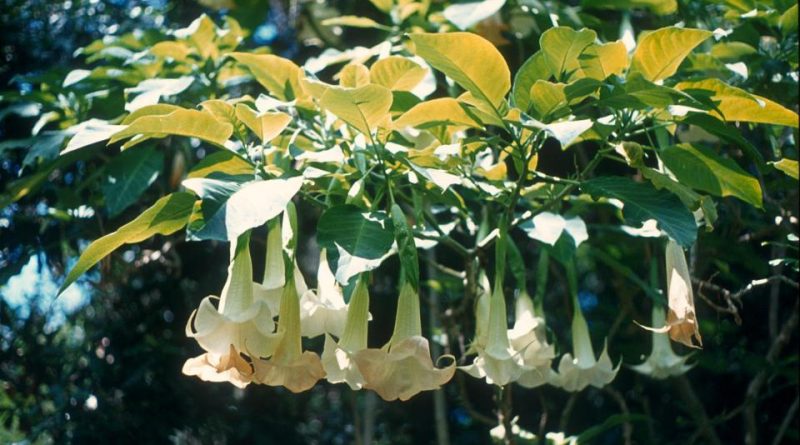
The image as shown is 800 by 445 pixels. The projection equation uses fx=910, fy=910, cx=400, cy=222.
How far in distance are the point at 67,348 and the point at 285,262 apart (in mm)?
1548

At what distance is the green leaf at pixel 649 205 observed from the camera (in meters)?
1.16

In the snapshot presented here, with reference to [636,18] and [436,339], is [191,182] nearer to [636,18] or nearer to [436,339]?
[436,339]

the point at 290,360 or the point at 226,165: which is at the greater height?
the point at 226,165

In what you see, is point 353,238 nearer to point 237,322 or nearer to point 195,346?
point 237,322

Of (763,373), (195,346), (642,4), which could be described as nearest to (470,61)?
(642,4)

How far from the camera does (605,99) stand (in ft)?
4.01

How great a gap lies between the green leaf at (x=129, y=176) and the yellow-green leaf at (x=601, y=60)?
1003 millimetres

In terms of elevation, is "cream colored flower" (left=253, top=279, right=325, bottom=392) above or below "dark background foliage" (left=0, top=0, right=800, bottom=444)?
above

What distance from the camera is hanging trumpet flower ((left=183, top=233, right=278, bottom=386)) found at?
1.12 m

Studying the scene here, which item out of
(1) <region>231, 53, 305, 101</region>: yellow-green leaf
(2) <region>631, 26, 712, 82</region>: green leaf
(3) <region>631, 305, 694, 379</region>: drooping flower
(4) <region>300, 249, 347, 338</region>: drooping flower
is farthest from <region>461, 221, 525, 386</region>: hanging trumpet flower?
(3) <region>631, 305, 694, 379</region>: drooping flower

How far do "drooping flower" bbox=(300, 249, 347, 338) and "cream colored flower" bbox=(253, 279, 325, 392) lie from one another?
47 millimetres

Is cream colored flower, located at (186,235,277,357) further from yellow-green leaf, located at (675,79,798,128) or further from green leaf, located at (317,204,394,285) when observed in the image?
yellow-green leaf, located at (675,79,798,128)

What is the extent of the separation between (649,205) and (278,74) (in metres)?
0.64

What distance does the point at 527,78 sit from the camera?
4.13 ft
